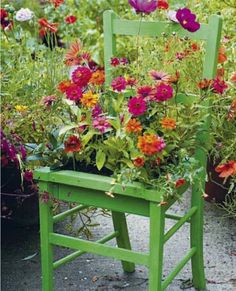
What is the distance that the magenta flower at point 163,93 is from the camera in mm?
1847

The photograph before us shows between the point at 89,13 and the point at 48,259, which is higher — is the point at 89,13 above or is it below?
above

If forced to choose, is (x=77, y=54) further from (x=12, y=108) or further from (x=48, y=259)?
(x=48, y=259)

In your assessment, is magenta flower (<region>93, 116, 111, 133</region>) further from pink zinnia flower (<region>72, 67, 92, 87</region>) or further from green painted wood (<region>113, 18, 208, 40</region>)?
green painted wood (<region>113, 18, 208, 40</region>)

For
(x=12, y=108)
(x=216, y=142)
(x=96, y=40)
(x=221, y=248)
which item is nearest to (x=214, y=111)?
(x=216, y=142)

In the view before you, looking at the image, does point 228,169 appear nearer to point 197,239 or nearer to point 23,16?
point 197,239

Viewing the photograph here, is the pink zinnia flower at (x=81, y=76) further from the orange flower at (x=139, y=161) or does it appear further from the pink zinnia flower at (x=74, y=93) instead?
the orange flower at (x=139, y=161)

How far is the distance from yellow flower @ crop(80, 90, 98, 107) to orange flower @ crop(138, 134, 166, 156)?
0.71 ft

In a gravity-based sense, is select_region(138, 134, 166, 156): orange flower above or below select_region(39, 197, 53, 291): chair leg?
above

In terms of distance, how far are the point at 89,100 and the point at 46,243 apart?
506mm

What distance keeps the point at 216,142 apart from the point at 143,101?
0.85 metres

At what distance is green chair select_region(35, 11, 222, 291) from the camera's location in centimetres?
187

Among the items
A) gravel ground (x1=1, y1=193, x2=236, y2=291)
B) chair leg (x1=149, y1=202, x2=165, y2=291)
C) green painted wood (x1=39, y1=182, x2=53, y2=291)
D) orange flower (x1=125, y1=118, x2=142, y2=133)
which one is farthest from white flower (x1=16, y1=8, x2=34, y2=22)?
chair leg (x1=149, y1=202, x2=165, y2=291)

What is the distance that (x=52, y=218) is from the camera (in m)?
2.07

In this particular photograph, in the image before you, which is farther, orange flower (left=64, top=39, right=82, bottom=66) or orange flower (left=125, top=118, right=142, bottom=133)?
orange flower (left=64, top=39, right=82, bottom=66)
